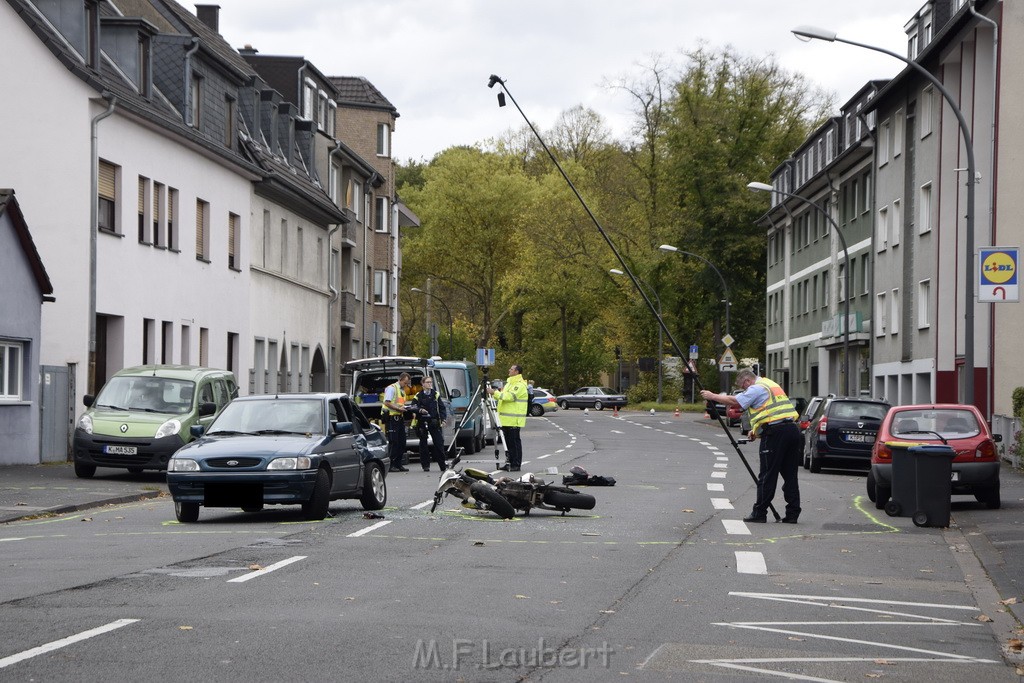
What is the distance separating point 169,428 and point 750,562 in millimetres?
13140

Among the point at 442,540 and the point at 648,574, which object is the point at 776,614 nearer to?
the point at 648,574

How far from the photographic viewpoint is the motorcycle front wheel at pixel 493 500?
1642cm

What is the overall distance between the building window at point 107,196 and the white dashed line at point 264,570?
19.7m

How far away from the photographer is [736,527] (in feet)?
53.3

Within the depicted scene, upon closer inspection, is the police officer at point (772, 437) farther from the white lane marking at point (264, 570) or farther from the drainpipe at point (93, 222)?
the drainpipe at point (93, 222)

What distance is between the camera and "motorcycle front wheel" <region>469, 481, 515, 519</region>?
16422 millimetres

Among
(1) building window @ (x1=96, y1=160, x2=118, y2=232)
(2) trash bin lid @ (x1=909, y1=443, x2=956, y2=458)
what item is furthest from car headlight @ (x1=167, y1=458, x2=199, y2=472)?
(1) building window @ (x1=96, y1=160, x2=118, y2=232)

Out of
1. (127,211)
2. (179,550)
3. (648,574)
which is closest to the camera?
(648,574)

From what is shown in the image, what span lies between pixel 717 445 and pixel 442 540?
90.0ft

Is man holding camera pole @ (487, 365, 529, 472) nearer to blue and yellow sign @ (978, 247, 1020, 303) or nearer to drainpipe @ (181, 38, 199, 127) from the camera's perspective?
blue and yellow sign @ (978, 247, 1020, 303)

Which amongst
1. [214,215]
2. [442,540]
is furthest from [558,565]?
[214,215]

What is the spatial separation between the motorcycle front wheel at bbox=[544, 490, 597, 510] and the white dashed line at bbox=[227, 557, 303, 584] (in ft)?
16.1

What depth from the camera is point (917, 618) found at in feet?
32.3

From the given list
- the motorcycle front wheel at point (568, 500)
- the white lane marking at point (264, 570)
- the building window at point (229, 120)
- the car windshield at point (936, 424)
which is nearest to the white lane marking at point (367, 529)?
the motorcycle front wheel at point (568, 500)
